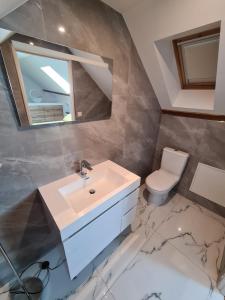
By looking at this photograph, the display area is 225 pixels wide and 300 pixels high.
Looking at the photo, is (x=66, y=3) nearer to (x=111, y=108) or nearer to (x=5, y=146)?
(x=111, y=108)

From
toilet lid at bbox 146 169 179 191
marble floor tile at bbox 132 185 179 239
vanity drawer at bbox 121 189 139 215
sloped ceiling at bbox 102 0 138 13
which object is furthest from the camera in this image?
toilet lid at bbox 146 169 179 191

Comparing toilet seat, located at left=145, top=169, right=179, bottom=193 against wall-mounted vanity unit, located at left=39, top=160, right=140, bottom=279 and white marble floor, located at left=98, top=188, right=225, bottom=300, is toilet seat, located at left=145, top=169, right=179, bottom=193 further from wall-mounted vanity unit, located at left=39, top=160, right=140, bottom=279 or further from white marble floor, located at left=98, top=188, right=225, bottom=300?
wall-mounted vanity unit, located at left=39, top=160, right=140, bottom=279

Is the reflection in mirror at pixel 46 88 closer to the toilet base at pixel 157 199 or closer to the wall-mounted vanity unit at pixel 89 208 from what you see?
the wall-mounted vanity unit at pixel 89 208

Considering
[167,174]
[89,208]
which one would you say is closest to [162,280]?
[89,208]

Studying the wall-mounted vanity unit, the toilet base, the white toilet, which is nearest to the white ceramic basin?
the wall-mounted vanity unit

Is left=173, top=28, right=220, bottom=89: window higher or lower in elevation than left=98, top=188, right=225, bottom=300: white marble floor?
higher

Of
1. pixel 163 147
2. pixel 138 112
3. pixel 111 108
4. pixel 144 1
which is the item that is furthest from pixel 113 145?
pixel 144 1

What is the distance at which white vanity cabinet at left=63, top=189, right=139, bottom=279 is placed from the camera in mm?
1005

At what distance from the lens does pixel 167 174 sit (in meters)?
2.11

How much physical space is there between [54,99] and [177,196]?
7.25 feet

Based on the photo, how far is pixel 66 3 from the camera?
0.99 metres

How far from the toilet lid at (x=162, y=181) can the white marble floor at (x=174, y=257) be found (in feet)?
1.28

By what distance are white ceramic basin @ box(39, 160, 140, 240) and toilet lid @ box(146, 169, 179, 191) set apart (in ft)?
2.00

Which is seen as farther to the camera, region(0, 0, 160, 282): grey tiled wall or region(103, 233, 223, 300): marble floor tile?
Result: region(103, 233, 223, 300): marble floor tile
